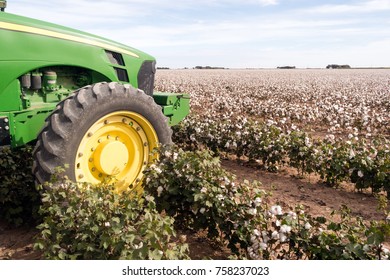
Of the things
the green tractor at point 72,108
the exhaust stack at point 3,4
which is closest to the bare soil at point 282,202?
the green tractor at point 72,108

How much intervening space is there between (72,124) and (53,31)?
3.82ft

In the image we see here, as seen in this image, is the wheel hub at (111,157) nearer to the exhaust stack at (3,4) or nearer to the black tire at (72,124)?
the black tire at (72,124)

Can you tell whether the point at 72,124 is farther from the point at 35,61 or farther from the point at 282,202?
the point at 282,202

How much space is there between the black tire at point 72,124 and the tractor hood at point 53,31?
0.76 m

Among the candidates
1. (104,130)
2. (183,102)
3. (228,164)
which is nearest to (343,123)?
(228,164)

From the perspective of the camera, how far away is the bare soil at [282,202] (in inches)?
143

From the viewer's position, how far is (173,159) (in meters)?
4.08

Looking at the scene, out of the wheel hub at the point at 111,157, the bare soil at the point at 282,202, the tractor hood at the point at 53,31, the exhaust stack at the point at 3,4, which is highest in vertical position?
the exhaust stack at the point at 3,4

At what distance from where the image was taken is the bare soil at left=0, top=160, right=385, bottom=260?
11.9ft

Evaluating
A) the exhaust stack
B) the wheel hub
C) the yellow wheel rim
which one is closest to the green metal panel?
the exhaust stack

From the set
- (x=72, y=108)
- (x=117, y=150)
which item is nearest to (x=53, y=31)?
(x=72, y=108)

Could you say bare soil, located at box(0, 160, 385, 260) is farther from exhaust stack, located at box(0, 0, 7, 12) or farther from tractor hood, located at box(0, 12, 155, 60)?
exhaust stack, located at box(0, 0, 7, 12)

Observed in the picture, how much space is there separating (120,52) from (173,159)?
1651mm

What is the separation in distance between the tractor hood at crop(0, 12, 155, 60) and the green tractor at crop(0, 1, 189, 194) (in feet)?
0.03
